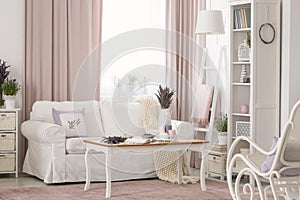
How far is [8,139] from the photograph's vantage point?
7.03 metres

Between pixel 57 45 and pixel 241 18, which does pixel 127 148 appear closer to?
pixel 57 45

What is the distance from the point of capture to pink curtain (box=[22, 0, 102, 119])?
7422mm

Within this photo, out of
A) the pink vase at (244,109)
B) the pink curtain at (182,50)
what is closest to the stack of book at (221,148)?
the pink vase at (244,109)

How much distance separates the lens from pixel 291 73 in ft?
22.4

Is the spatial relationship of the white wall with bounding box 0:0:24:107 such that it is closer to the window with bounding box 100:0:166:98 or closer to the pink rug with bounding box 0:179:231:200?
the window with bounding box 100:0:166:98

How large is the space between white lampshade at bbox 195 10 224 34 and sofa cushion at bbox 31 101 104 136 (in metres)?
1.49

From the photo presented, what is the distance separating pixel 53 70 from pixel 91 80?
0.49 m

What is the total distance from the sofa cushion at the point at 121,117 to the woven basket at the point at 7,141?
1032mm

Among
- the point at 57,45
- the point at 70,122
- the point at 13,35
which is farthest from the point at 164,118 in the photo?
the point at 13,35

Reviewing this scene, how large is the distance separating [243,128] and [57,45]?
2.32m

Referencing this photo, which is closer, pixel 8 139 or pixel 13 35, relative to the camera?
pixel 8 139

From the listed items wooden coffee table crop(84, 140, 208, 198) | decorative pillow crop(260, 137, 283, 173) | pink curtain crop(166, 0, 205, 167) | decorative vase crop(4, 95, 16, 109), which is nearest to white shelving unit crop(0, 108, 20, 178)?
decorative vase crop(4, 95, 16, 109)

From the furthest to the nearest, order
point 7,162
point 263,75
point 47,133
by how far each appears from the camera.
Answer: point 7,162
point 263,75
point 47,133

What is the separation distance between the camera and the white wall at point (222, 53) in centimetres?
758
